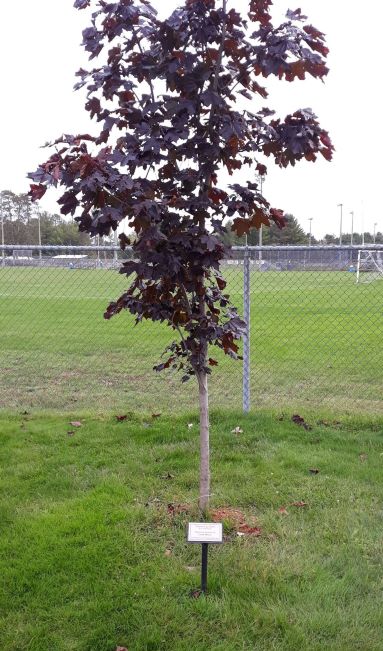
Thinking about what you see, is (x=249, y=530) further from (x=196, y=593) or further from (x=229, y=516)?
(x=196, y=593)

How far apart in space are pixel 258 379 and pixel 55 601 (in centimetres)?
497

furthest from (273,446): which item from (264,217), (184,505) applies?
(264,217)

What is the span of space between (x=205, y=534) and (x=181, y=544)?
70 centimetres

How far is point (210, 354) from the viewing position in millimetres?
9375

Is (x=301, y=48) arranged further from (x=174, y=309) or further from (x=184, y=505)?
(x=184, y=505)

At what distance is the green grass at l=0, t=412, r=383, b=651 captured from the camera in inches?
101

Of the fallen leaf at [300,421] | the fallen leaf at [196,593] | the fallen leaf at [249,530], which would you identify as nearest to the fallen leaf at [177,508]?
the fallen leaf at [249,530]

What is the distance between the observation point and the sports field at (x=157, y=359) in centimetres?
647

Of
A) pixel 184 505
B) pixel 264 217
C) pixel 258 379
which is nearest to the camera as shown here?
pixel 264 217

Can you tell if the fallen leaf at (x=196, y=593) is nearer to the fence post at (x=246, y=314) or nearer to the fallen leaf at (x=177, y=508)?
the fallen leaf at (x=177, y=508)

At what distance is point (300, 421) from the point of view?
5.29m

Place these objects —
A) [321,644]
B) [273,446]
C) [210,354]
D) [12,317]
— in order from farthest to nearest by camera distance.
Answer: [12,317] < [210,354] < [273,446] < [321,644]

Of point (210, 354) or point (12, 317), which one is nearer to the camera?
point (210, 354)

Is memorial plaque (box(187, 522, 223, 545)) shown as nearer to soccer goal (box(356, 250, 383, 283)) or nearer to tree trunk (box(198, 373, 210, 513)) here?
tree trunk (box(198, 373, 210, 513))
